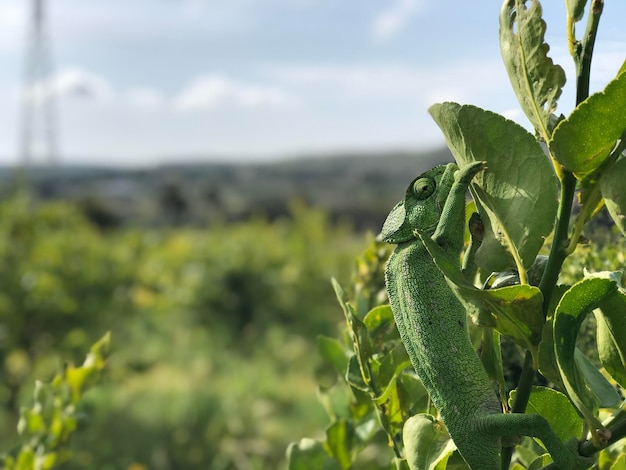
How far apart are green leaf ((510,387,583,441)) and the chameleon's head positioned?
0.40 feet

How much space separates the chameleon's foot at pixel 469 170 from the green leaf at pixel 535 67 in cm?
4

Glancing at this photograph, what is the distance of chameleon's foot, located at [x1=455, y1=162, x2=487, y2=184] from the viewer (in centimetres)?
37

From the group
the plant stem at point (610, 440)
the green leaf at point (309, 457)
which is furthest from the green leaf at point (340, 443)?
the plant stem at point (610, 440)

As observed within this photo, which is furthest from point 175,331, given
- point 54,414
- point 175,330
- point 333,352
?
point 333,352

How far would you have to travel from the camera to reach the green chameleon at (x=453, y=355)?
38 cm

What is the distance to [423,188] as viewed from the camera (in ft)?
1.44

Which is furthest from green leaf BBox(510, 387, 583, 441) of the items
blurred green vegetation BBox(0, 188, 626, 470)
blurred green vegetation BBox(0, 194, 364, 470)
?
blurred green vegetation BBox(0, 188, 626, 470)

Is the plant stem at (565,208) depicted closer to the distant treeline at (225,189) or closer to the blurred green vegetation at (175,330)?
the blurred green vegetation at (175,330)

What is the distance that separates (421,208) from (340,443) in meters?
0.24

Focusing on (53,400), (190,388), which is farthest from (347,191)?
(53,400)

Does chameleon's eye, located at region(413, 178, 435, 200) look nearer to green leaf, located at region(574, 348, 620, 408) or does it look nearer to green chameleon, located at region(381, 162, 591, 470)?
green chameleon, located at region(381, 162, 591, 470)

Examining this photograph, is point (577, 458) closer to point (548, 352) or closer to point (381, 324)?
point (548, 352)

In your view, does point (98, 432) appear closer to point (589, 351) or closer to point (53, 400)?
point (53, 400)

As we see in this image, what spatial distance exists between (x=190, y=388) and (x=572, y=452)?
156 inches
